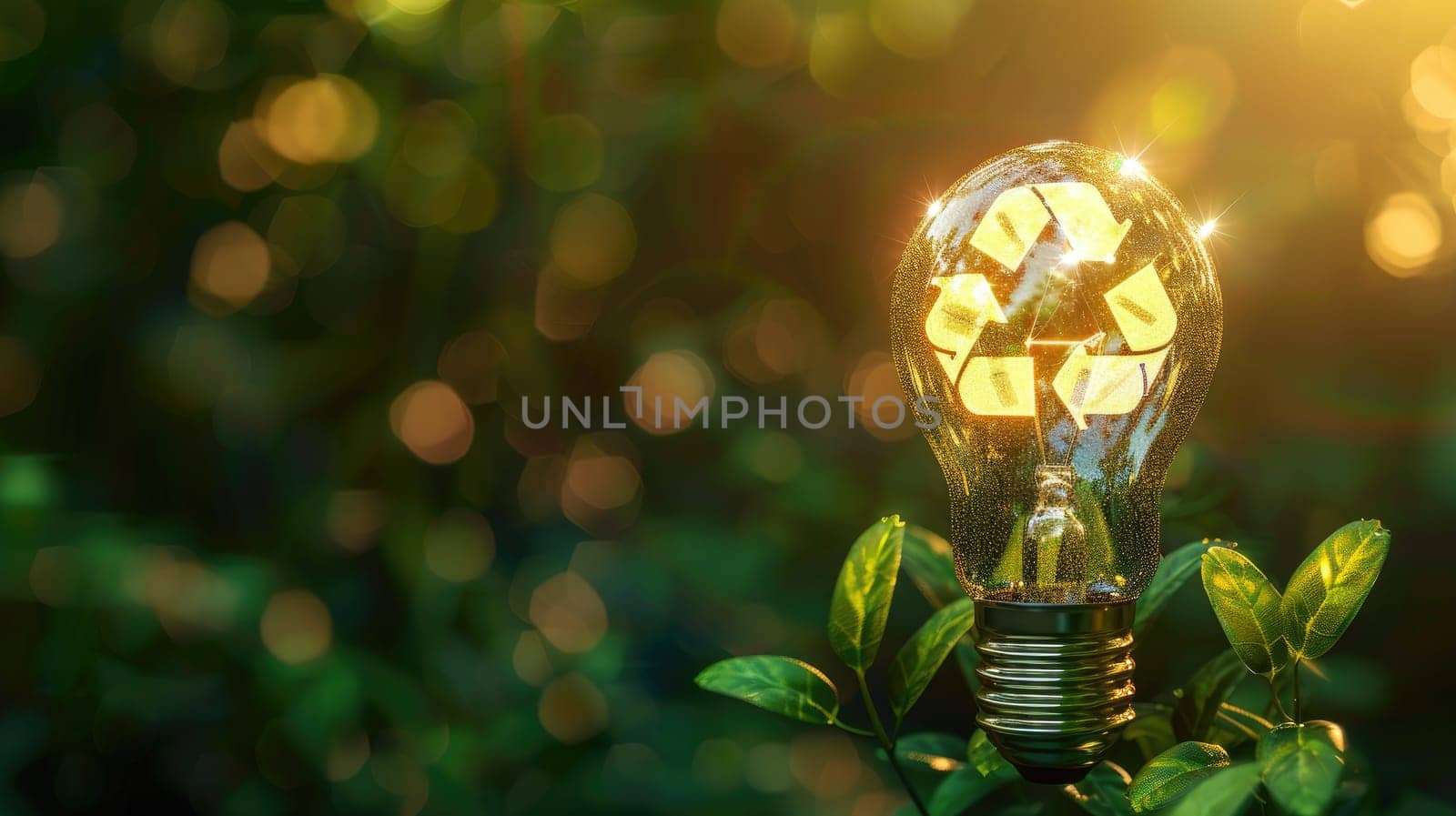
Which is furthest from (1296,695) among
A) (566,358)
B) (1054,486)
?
(566,358)

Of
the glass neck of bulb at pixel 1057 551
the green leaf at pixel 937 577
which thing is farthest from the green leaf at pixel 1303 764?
the green leaf at pixel 937 577

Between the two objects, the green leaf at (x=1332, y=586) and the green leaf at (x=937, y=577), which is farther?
the green leaf at (x=937, y=577)

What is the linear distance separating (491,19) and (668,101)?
15cm

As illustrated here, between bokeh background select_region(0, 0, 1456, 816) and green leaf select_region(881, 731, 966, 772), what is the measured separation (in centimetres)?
16

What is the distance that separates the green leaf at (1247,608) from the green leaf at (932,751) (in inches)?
8.2

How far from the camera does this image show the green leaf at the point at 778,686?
574mm

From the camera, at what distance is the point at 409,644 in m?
0.83

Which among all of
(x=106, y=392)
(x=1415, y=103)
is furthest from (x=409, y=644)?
(x=1415, y=103)

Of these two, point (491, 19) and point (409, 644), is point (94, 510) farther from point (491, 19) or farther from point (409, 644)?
point (491, 19)

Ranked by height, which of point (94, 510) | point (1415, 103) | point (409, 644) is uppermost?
point (1415, 103)

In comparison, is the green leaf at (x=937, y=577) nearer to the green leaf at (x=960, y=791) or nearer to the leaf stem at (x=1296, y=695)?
the green leaf at (x=960, y=791)

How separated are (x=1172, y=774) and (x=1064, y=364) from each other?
0.20m

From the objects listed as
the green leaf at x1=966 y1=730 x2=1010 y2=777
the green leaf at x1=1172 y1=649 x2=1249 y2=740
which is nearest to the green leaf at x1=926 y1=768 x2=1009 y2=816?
the green leaf at x1=966 y1=730 x2=1010 y2=777

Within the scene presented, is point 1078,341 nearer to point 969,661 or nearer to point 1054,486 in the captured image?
point 1054,486
